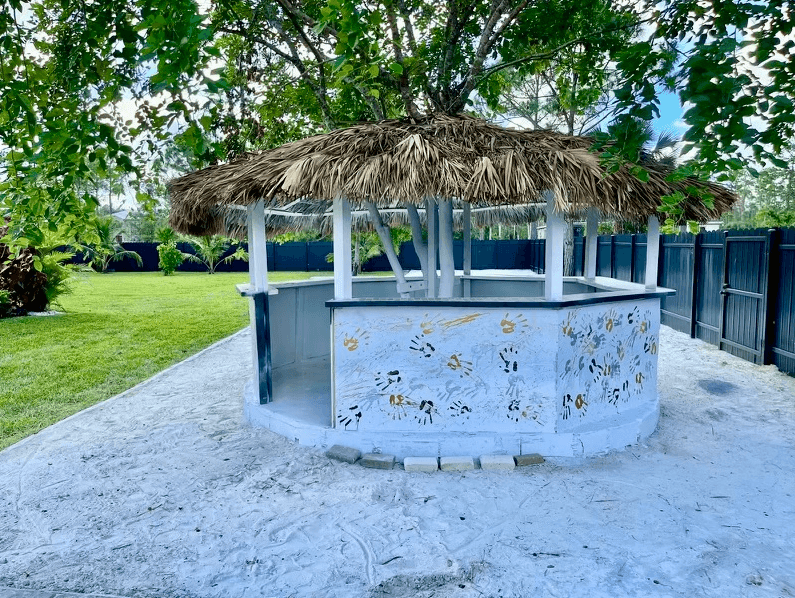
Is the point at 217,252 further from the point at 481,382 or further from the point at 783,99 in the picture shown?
the point at 783,99

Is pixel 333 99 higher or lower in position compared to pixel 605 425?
higher

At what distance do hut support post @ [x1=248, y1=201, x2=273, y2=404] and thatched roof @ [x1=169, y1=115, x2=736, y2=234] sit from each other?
0.50 meters

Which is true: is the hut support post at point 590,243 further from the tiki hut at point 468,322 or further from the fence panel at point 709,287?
the fence panel at point 709,287

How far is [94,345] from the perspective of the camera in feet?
34.6

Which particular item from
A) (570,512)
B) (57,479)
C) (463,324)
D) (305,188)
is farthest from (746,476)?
(57,479)

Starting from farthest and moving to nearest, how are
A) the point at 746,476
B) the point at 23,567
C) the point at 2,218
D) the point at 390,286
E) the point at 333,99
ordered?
the point at 333,99 < the point at 390,286 < the point at 746,476 < the point at 2,218 < the point at 23,567

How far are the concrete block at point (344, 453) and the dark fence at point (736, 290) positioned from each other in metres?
6.30

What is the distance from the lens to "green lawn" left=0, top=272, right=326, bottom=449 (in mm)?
6926

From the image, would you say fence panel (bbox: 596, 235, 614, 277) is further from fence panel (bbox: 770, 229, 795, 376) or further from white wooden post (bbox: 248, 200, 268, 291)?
white wooden post (bbox: 248, 200, 268, 291)

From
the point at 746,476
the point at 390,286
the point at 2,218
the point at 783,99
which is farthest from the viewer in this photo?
the point at 390,286

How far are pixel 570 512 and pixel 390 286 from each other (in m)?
5.24

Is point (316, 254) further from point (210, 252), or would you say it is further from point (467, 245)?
point (467, 245)

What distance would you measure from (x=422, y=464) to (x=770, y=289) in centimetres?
628

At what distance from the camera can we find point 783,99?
8.61 feet
